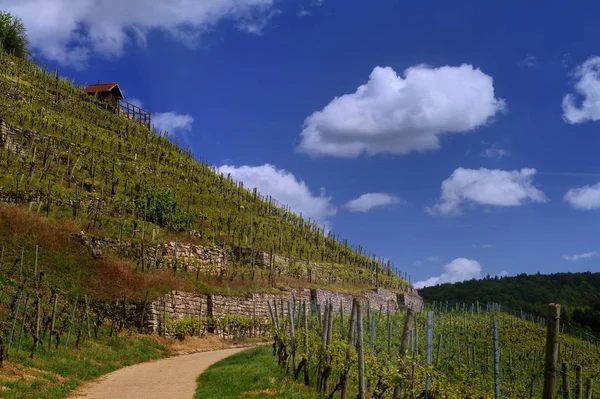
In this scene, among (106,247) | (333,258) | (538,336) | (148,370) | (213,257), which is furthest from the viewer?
(333,258)

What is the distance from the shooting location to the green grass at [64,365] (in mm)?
11517

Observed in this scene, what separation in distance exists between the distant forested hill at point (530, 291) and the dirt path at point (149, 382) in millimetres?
77377

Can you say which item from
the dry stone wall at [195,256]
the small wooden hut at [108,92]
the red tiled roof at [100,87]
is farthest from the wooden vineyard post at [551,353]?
the red tiled roof at [100,87]

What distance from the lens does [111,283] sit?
25.2 m

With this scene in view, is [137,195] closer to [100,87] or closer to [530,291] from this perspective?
[100,87]

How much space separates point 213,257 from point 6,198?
14308 millimetres

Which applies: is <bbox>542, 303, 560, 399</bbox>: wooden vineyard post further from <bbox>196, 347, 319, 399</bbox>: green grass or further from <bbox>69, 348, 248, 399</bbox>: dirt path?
<bbox>69, 348, 248, 399</bbox>: dirt path

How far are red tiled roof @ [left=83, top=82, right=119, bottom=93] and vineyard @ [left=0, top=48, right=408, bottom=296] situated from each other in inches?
141

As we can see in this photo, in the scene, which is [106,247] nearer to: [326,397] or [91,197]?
[91,197]

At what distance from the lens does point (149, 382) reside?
14.5 metres

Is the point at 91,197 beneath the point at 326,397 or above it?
above

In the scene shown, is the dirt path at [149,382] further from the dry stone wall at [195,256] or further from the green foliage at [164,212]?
the green foliage at [164,212]

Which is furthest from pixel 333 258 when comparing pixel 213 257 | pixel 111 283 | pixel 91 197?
pixel 111 283

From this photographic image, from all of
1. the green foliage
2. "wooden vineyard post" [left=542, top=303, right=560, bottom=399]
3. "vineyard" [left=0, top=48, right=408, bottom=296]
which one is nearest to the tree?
"vineyard" [left=0, top=48, right=408, bottom=296]
